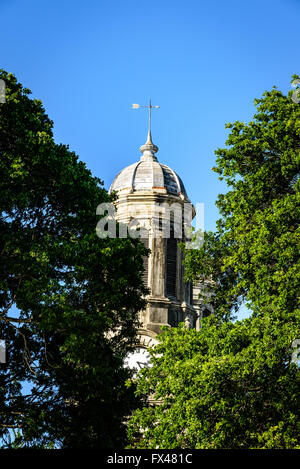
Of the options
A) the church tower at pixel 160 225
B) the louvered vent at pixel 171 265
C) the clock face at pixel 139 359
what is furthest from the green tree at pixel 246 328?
the louvered vent at pixel 171 265

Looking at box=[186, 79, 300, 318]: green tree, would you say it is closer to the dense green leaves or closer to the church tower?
the dense green leaves

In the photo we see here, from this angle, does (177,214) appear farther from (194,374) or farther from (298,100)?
(194,374)

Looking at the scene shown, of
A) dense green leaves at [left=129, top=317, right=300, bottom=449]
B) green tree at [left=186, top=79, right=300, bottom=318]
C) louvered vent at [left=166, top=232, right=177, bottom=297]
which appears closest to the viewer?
dense green leaves at [left=129, top=317, right=300, bottom=449]

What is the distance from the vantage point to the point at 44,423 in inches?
728

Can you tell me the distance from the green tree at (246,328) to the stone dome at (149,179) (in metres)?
15.4

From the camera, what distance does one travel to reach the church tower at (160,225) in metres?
35.8

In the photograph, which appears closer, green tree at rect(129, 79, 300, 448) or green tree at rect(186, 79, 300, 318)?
green tree at rect(129, 79, 300, 448)

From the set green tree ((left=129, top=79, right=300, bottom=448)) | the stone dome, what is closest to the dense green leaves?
green tree ((left=129, top=79, right=300, bottom=448))

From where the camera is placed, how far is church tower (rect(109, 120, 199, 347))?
117 feet

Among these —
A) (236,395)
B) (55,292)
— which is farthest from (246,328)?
(55,292)

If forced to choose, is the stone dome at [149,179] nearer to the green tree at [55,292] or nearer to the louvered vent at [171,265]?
the louvered vent at [171,265]

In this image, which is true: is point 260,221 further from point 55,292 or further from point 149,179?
point 149,179

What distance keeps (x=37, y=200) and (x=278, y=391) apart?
8.53 meters

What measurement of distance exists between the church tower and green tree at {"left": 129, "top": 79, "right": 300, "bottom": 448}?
1239 centimetres
